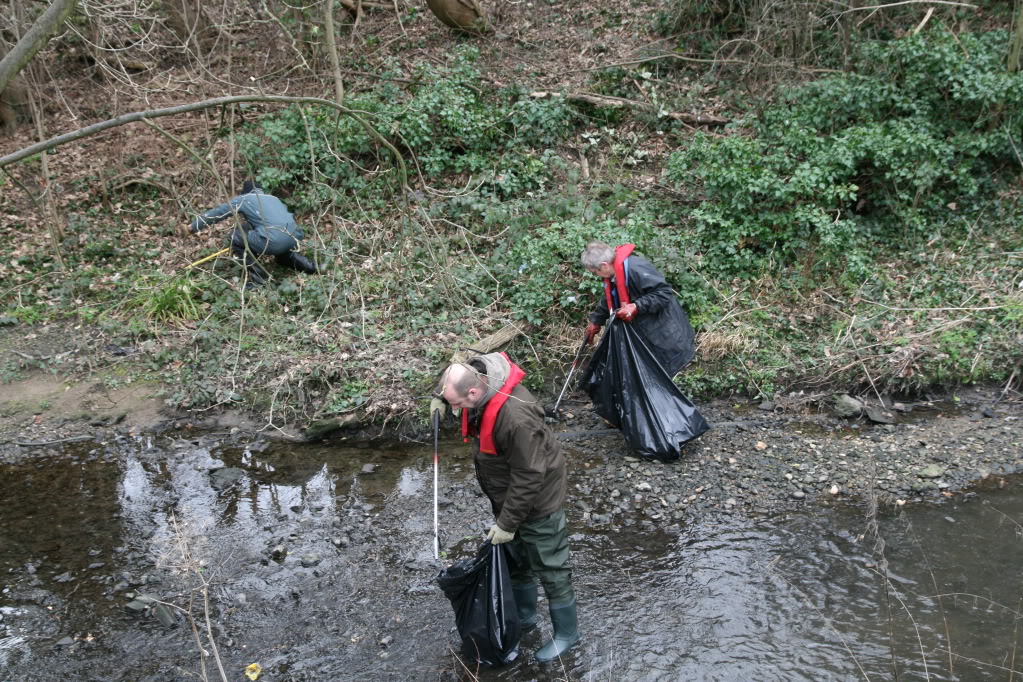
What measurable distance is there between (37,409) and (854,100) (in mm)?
8947

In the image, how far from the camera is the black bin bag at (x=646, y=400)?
18.7ft

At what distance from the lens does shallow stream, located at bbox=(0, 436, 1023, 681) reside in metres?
4.07

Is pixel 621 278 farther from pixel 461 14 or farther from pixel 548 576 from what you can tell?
pixel 461 14

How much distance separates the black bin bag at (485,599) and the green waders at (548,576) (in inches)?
5.7

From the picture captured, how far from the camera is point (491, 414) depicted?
3438mm

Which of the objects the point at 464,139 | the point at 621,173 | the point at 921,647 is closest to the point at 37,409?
the point at 464,139

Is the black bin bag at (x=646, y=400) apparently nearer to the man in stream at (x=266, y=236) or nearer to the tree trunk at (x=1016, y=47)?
the man in stream at (x=266, y=236)

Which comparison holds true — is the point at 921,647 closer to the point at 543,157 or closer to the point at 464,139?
the point at 543,157

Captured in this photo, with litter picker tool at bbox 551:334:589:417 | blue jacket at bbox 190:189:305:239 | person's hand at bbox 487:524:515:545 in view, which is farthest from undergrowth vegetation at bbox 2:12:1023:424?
person's hand at bbox 487:524:515:545

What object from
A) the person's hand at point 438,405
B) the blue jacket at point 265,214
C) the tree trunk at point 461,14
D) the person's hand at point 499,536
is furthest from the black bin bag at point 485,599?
the tree trunk at point 461,14

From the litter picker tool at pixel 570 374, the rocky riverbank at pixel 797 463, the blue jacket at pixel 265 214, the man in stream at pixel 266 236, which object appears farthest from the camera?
the man in stream at pixel 266 236

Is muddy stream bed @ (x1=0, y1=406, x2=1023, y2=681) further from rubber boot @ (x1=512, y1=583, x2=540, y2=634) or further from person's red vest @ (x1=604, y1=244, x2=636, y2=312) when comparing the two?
person's red vest @ (x1=604, y1=244, x2=636, y2=312)

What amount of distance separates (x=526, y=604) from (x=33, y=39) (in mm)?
3801

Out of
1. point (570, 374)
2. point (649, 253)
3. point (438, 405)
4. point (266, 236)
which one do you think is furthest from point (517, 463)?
point (266, 236)
